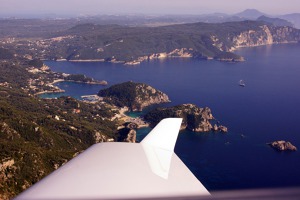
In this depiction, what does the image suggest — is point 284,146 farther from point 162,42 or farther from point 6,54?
point 162,42

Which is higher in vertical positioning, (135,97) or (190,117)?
(190,117)

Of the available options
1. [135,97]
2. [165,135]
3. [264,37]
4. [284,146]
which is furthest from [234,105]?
[264,37]

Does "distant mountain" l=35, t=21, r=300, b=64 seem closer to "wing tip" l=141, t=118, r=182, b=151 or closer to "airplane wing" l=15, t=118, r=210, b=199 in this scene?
"wing tip" l=141, t=118, r=182, b=151

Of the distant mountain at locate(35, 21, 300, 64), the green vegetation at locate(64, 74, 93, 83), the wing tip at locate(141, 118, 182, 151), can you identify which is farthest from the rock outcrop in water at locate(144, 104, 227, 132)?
the distant mountain at locate(35, 21, 300, 64)

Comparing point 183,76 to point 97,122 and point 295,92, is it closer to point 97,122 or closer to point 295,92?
point 295,92

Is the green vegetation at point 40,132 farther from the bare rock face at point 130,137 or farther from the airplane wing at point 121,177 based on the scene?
the airplane wing at point 121,177

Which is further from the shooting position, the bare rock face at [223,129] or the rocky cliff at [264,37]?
the rocky cliff at [264,37]

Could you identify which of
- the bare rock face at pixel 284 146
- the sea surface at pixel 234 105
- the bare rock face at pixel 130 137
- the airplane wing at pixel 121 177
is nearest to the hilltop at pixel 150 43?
the sea surface at pixel 234 105

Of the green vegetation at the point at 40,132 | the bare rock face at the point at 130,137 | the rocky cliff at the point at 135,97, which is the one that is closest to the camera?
the green vegetation at the point at 40,132
